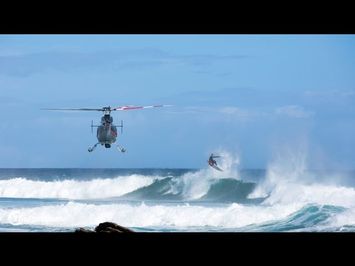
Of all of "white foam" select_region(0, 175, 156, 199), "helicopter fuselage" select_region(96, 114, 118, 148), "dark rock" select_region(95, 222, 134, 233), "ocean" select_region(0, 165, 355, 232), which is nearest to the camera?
"dark rock" select_region(95, 222, 134, 233)

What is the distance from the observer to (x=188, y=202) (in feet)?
46.8

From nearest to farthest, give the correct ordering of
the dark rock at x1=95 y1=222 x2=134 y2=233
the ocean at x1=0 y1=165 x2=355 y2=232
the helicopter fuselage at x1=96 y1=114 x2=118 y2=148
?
the dark rock at x1=95 y1=222 x2=134 y2=233
the helicopter fuselage at x1=96 y1=114 x2=118 y2=148
the ocean at x1=0 y1=165 x2=355 y2=232

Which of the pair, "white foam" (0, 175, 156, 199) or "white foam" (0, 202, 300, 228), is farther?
"white foam" (0, 175, 156, 199)

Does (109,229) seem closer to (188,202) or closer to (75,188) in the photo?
(188,202)

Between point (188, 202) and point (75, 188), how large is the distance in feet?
12.4

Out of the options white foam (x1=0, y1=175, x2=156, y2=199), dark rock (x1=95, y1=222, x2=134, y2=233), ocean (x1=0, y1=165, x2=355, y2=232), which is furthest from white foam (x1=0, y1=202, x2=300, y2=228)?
dark rock (x1=95, y1=222, x2=134, y2=233)

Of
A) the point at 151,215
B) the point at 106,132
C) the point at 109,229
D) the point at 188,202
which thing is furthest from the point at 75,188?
the point at 109,229

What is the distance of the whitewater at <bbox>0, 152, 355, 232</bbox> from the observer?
1169 cm

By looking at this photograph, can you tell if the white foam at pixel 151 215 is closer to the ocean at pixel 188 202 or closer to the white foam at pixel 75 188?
the ocean at pixel 188 202

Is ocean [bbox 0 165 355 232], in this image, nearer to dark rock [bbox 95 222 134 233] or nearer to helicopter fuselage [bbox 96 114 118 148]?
helicopter fuselage [bbox 96 114 118 148]
